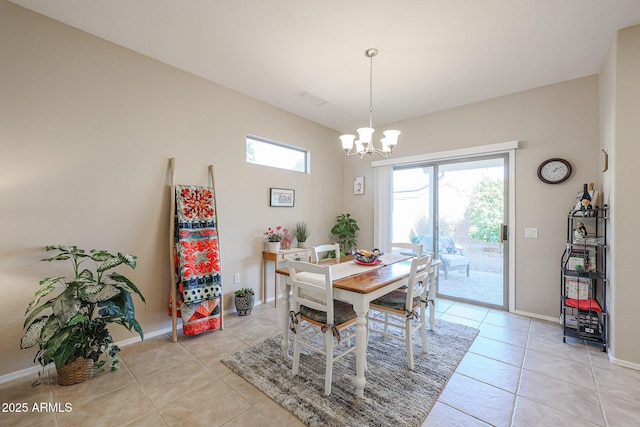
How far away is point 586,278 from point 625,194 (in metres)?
0.95

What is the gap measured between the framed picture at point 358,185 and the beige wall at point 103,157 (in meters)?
2.03

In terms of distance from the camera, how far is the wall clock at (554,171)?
3.04 metres

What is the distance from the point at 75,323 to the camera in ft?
6.07

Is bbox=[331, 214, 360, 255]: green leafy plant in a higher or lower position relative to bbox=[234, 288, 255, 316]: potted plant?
higher

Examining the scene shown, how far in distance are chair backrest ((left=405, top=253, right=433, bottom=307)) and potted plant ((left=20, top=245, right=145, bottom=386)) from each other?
7.22 feet

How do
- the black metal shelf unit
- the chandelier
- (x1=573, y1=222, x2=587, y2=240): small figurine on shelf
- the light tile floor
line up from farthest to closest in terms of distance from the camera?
(x1=573, y1=222, x2=587, y2=240): small figurine on shelf, the black metal shelf unit, the chandelier, the light tile floor

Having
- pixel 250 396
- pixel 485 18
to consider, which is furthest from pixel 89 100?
pixel 485 18

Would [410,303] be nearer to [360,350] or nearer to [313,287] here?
[360,350]

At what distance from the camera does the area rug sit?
168cm

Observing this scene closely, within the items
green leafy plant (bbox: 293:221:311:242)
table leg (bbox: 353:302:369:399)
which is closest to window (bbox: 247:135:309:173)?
green leafy plant (bbox: 293:221:311:242)

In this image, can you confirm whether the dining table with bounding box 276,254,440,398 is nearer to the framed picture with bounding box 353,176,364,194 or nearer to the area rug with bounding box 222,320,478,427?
the area rug with bounding box 222,320,478,427

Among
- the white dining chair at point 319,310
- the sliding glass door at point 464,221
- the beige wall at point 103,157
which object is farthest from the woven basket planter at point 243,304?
the sliding glass door at point 464,221

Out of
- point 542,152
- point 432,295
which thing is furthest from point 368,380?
point 542,152

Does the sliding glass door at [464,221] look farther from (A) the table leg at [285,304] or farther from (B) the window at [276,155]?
(A) the table leg at [285,304]
